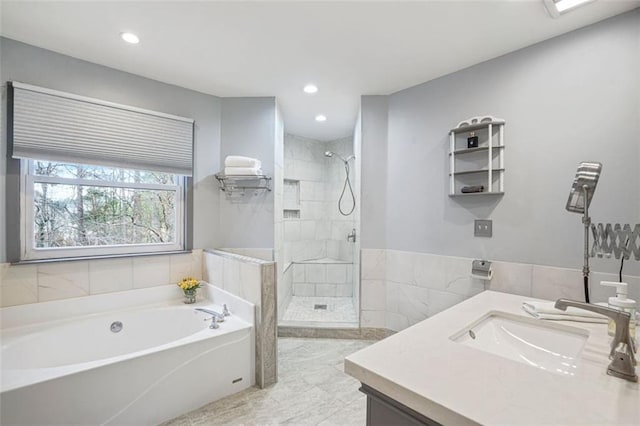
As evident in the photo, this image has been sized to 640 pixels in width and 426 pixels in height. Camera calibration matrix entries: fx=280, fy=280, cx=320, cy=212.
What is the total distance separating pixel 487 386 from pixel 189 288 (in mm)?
2401

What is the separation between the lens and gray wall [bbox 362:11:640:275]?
1652 mm

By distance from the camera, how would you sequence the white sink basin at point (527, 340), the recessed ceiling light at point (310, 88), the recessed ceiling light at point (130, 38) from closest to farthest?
the white sink basin at point (527, 340) < the recessed ceiling light at point (130, 38) < the recessed ceiling light at point (310, 88)

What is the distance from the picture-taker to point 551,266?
186cm

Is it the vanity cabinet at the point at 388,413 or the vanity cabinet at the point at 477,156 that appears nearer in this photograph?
the vanity cabinet at the point at 388,413

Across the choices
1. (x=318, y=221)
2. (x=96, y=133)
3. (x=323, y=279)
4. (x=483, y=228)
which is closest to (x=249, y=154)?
(x=96, y=133)

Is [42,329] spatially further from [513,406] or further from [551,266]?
[551,266]

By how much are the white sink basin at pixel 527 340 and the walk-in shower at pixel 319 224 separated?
2.29 m

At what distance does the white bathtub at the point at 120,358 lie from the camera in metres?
1.42

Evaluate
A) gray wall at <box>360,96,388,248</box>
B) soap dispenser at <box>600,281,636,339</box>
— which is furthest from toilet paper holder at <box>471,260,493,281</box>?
soap dispenser at <box>600,281,636,339</box>

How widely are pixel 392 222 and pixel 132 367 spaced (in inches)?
88.6

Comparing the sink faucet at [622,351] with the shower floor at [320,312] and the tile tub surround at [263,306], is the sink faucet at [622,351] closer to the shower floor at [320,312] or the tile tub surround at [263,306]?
the tile tub surround at [263,306]

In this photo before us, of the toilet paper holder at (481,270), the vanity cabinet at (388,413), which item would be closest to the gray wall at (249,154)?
the toilet paper holder at (481,270)

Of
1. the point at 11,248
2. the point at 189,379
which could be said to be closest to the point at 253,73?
the point at 11,248

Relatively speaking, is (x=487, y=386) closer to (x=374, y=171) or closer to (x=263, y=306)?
(x=263, y=306)
